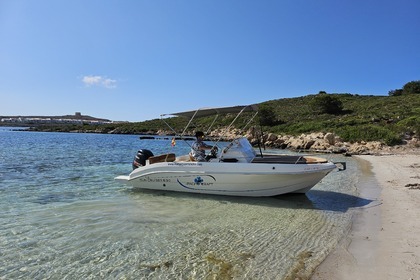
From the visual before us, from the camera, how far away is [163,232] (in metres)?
7.36

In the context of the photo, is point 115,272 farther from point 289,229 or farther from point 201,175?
point 201,175

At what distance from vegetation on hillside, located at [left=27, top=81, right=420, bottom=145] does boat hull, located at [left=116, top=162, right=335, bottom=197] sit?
9.11 feet

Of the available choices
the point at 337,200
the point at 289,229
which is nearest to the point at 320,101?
the point at 337,200

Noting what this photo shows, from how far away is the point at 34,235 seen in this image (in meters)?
7.00

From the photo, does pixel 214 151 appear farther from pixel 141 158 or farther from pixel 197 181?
pixel 141 158

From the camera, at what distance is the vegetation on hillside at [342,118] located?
115 ft

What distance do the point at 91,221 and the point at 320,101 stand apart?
60700mm

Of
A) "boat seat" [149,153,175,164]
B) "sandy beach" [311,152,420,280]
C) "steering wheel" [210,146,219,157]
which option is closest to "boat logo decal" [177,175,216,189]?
"steering wheel" [210,146,219,157]

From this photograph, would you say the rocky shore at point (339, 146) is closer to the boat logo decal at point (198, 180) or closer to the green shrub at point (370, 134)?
the green shrub at point (370, 134)

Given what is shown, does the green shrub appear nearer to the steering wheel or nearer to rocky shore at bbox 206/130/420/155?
rocky shore at bbox 206/130/420/155

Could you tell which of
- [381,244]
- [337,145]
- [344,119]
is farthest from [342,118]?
[381,244]

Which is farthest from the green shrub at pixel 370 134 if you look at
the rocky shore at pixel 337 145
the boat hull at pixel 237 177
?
the boat hull at pixel 237 177

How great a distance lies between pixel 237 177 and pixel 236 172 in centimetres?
20

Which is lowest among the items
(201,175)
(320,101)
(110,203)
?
(110,203)
